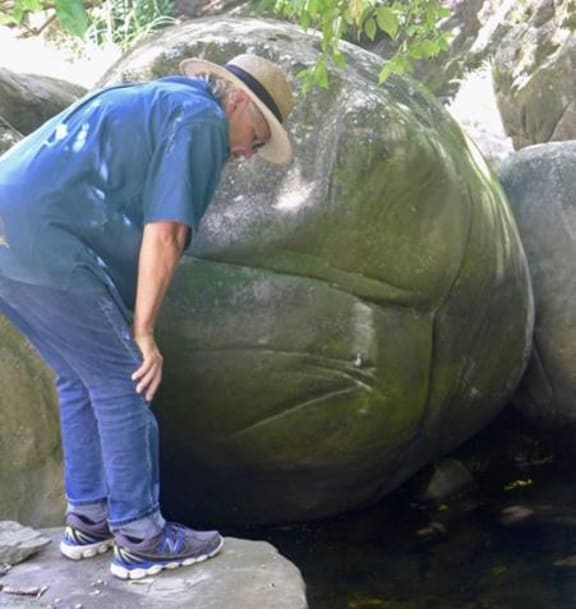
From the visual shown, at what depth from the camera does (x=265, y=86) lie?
3381mm

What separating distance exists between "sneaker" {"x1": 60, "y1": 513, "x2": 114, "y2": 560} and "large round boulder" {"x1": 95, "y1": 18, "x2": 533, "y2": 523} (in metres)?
1.35

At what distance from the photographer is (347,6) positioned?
11.6ft

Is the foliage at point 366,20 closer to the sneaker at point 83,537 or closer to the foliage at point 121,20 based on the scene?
the sneaker at point 83,537

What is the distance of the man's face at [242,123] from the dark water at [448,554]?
2114mm

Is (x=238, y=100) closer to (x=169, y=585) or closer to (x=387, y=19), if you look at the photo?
(x=387, y=19)

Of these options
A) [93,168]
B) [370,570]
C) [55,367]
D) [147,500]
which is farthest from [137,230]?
[370,570]

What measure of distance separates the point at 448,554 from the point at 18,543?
87.0 inches

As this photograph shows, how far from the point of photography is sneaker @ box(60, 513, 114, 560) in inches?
142

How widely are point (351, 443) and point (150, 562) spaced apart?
1.79 m

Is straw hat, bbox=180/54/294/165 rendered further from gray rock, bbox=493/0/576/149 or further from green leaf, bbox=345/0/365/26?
gray rock, bbox=493/0/576/149

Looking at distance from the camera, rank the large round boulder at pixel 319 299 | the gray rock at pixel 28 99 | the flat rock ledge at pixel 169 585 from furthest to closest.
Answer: the gray rock at pixel 28 99, the large round boulder at pixel 319 299, the flat rock ledge at pixel 169 585

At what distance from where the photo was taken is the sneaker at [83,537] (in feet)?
11.8

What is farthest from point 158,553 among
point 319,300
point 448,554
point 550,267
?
point 550,267

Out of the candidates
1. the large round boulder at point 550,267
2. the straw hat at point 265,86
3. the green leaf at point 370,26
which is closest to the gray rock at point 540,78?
the large round boulder at point 550,267
